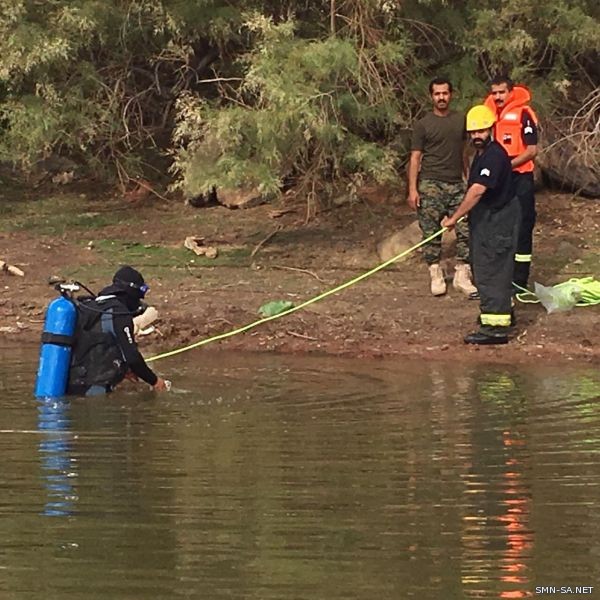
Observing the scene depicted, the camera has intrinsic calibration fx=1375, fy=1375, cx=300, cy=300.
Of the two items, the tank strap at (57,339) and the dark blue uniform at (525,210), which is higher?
the dark blue uniform at (525,210)

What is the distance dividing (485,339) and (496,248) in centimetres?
77

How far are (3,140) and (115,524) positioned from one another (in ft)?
33.8

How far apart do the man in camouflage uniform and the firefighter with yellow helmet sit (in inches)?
44.0

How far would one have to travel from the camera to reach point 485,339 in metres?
11.5

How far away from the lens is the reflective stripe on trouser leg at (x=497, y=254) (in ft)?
37.4

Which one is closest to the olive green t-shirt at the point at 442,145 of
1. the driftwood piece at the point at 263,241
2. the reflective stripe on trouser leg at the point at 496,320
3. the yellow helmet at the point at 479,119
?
the yellow helmet at the point at 479,119

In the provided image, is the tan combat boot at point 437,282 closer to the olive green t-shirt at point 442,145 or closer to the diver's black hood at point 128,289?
the olive green t-shirt at point 442,145

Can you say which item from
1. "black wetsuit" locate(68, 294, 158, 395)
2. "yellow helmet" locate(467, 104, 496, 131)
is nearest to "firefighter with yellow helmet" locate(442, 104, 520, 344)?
"yellow helmet" locate(467, 104, 496, 131)

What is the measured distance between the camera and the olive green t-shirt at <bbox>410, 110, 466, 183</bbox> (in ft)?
41.7

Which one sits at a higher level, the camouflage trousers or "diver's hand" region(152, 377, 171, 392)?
the camouflage trousers

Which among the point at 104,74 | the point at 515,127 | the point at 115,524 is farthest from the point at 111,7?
the point at 115,524

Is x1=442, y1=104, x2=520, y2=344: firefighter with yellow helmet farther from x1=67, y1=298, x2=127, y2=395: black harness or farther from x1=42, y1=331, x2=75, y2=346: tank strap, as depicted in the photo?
x1=42, y1=331, x2=75, y2=346: tank strap

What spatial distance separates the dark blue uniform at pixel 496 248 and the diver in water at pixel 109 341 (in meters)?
3.31

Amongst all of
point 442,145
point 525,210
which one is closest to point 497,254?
point 525,210
